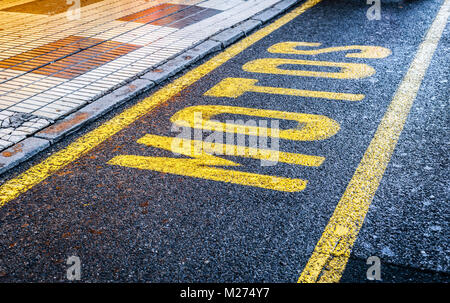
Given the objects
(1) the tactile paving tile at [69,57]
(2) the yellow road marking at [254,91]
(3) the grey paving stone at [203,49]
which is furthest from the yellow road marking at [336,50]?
(1) the tactile paving tile at [69,57]

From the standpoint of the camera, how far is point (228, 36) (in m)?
6.44

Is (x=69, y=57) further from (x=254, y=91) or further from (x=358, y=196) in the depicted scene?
(x=358, y=196)

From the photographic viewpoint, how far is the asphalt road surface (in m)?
2.56

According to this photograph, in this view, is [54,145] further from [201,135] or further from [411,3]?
[411,3]

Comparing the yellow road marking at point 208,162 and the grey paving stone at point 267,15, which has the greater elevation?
the grey paving stone at point 267,15

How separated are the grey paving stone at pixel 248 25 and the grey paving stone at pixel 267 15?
0.17 meters

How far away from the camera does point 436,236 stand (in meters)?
2.69

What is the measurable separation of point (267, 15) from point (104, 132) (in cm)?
431

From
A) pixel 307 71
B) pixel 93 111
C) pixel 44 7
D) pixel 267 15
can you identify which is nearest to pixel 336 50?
pixel 307 71

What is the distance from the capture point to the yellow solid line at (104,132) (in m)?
3.34

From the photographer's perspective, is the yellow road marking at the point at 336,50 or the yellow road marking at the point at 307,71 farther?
the yellow road marking at the point at 336,50

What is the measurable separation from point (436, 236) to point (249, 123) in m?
1.86

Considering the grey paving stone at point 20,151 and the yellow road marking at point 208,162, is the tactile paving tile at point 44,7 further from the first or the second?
the yellow road marking at point 208,162
